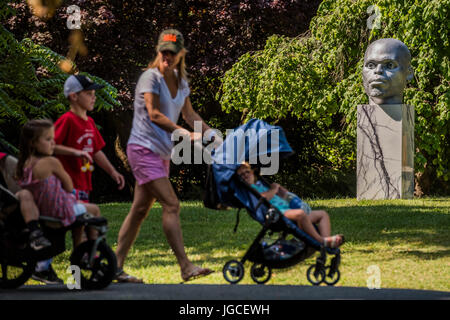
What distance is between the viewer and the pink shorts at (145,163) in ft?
19.5

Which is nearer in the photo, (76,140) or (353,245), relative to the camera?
(76,140)

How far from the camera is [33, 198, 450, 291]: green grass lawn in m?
7.77

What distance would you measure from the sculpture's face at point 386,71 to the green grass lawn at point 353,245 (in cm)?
228

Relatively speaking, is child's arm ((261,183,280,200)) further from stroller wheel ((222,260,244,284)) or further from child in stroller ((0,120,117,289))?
child in stroller ((0,120,117,289))

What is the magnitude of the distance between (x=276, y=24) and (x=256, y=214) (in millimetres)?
→ 16447

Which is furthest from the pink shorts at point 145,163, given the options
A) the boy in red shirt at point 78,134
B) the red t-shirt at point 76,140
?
the red t-shirt at point 76,140

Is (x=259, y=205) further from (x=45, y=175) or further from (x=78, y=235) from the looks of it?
(x=45, y=175)

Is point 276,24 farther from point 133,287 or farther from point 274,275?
point 133,287

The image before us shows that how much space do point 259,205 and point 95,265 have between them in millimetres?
1217

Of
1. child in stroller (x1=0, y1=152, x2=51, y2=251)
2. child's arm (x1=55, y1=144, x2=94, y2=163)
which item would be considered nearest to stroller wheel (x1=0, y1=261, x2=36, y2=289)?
child in stroller (x1=0, y1=152, x2=51, y2=251)

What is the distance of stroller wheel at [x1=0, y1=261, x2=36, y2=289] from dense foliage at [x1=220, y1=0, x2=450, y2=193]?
12.8 metres

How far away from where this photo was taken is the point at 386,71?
51.1 ft

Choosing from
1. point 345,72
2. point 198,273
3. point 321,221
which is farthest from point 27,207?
point 345,72
